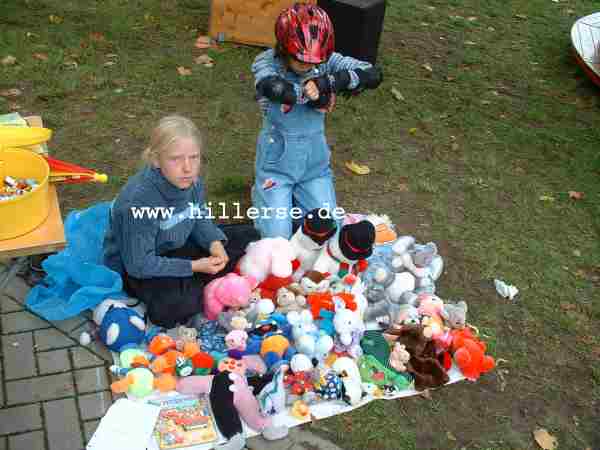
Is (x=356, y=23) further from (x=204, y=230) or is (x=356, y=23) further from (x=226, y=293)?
(x=226, y=293)

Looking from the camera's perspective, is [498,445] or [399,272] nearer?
[498,445]

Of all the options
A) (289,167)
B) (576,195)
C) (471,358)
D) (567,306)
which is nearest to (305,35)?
(289,167)

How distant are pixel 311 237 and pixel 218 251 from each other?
0.52 meters

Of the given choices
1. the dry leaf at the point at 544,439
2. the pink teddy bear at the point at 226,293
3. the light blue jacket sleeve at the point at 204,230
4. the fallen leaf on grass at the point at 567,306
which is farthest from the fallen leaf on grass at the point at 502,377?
the light blue jacket sleeve at the point at 204,230

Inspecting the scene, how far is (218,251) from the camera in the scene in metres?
3.36

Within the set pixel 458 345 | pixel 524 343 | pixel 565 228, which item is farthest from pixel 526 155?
pixel 458 345

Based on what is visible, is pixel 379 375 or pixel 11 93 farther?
pixel 11 93

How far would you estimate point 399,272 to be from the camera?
12.0 feet

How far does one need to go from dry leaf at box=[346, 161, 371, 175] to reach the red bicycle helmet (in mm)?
1587

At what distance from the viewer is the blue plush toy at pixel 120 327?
3.04m

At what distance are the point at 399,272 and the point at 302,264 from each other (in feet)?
2.01

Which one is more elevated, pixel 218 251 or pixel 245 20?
pixel 245 20

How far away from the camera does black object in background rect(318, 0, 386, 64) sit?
5.75 m

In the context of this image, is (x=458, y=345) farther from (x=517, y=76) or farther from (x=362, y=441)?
(x=517, y=76)
